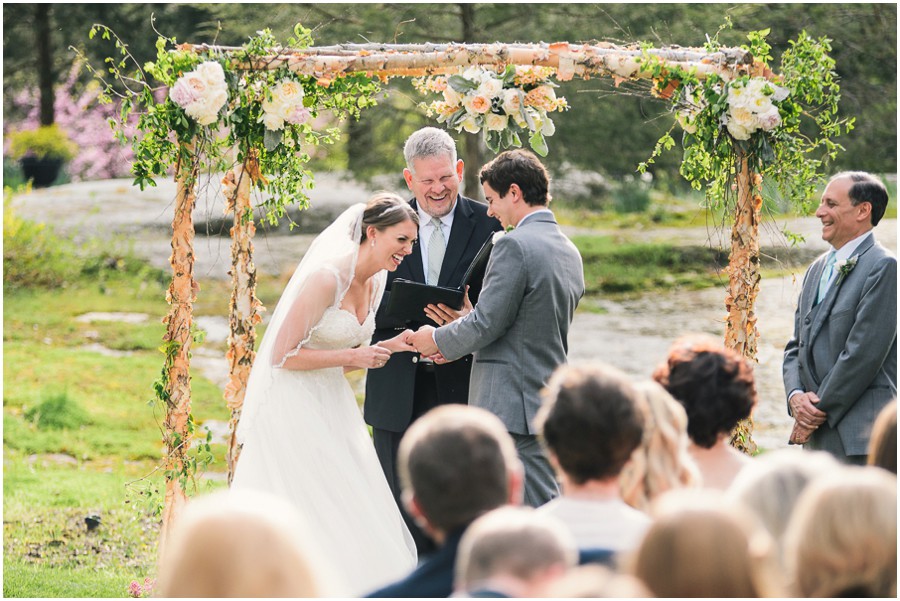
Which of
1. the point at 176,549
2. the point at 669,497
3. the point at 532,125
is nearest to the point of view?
the point at 176,549

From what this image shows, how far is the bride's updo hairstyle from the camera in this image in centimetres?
492

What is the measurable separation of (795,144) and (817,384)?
46.5 inches

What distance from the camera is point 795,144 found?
212 inches

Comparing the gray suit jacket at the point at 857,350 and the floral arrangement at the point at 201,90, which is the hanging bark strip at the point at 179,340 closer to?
the floral arrangement at the point at 201,90

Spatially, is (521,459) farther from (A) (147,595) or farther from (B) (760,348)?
(B) (760,348)

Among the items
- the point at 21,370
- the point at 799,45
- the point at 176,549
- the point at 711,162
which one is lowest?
the point at 21,370

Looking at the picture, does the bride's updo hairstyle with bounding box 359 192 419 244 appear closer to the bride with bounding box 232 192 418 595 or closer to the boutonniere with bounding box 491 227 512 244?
the bride with bounding box 232 192 418 595

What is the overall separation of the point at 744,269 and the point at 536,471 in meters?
1.56

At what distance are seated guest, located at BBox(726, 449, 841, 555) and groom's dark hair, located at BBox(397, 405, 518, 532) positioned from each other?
0.62 m

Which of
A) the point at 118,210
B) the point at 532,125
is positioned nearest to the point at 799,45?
the point at 532,125

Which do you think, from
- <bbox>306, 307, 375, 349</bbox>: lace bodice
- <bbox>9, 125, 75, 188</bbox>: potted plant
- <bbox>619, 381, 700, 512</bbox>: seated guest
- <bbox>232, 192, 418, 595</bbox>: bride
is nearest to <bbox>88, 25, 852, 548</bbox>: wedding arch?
<bbox>232, 192, 418, 595</bbox>: bride

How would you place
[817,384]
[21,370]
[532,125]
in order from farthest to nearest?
[21,370]
[532,125]
[817,384]

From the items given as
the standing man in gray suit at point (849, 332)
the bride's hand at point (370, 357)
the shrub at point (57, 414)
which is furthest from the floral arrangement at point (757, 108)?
the shrub at point (57, 414)

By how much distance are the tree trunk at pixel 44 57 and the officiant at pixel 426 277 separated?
14.0 m
